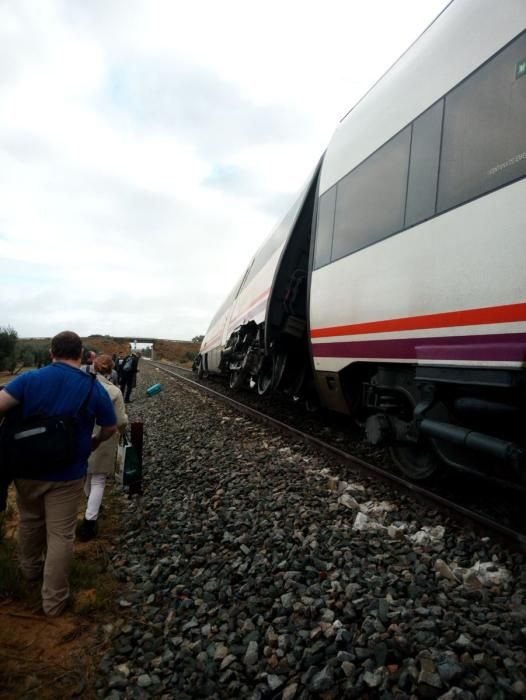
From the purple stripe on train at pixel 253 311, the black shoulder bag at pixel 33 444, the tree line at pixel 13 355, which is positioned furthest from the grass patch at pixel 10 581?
the tree line at pixel 13 355

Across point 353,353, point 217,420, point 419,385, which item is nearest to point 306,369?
point 217,420

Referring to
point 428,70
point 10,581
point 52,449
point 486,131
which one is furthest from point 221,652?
point 428,70

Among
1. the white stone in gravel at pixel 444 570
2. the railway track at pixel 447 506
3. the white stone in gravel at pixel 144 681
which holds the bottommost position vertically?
the white stone in gravel at pixel 144 681

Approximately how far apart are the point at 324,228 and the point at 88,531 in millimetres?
4191

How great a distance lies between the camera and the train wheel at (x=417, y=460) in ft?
13.8

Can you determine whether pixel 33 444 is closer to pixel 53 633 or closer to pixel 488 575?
pixel 53 633

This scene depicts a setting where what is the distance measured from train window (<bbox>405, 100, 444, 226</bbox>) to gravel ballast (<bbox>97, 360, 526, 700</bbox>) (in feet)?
8.15

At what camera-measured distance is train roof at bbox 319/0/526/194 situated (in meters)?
3.17

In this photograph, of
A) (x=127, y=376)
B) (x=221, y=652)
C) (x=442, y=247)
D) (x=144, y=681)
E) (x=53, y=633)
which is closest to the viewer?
(x=144, y=681)

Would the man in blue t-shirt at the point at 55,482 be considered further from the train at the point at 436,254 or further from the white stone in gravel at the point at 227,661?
the train at the point at 436,254

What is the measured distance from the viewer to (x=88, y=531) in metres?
3.77

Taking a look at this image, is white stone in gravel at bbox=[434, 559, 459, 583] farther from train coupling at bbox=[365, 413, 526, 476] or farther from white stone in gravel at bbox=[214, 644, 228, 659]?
white stone in gravel at bbox=[214, 644, 228, 659]

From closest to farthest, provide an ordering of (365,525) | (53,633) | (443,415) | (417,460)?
(53,633)
(365,525)
(443,415)
(417,460)

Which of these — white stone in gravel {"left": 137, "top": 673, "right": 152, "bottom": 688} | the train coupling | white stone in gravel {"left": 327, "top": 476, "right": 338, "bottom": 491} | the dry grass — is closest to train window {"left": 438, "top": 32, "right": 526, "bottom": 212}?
the train coupling
